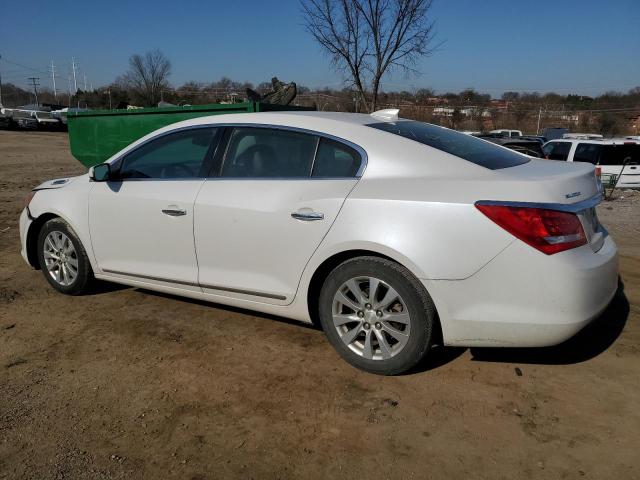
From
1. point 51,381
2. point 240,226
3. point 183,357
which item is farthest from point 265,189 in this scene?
point 51,381

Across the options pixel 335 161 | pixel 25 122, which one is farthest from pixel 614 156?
pixel 25 122

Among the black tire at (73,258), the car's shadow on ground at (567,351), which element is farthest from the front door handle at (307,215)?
the black tire at (73,258)

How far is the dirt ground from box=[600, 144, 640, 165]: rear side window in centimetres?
1017

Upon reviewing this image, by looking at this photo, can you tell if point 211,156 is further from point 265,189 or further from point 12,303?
point 12,303

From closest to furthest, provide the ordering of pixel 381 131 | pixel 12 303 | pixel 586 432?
pixel 586 432 → pixel 381 131 → pixel 12 303

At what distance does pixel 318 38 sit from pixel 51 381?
11084mm

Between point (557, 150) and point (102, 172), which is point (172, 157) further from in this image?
point (557, 150)

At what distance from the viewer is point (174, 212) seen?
150 inches

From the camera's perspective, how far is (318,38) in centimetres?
1268

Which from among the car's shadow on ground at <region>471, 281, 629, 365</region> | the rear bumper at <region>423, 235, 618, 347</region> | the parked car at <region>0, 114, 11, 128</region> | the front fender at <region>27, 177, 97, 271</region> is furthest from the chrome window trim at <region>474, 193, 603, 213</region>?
the parked car at <region>0, 114, 11, 128</region>

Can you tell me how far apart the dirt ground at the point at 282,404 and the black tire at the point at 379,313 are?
108 millimetres

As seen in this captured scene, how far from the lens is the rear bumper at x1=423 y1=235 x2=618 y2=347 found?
2768 mm

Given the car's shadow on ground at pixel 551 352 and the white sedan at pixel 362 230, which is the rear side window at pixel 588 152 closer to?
the car's shadow on ground at pixel 551 352

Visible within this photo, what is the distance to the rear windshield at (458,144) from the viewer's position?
3.29 metres
